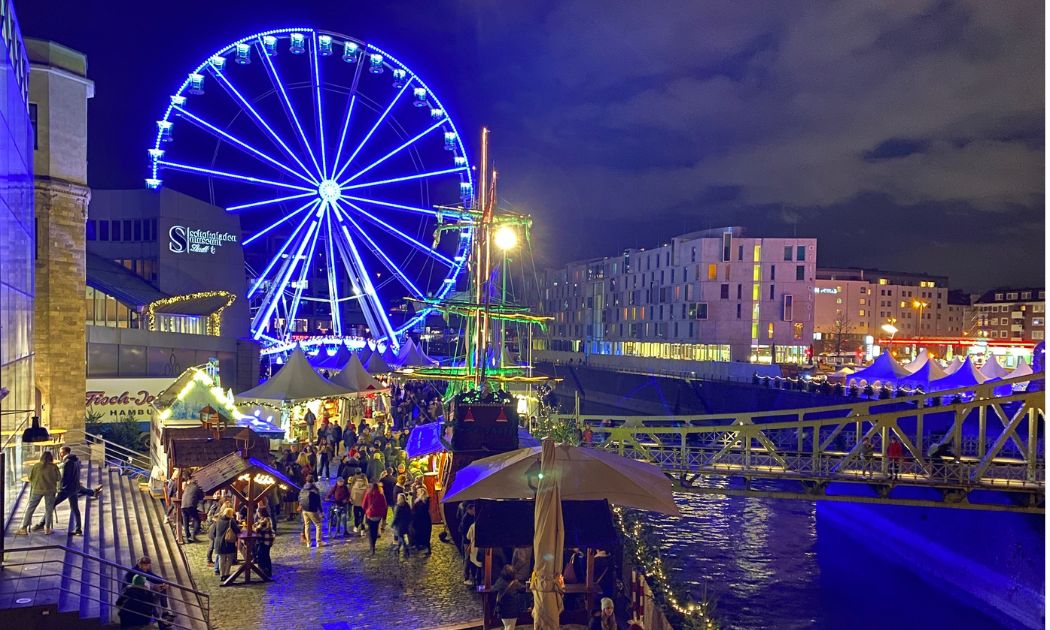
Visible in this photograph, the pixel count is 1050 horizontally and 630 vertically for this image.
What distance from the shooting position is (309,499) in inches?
535

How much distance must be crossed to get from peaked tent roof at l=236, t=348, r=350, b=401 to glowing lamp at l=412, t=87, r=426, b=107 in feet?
61.8

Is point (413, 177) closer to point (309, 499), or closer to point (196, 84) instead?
point (196, 84)

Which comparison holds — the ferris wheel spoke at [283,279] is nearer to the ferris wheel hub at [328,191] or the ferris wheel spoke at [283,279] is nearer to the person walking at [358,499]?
the ferris wheel hub at [328,191]

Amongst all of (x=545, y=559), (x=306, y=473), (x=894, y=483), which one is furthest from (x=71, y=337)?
(x=894, y=483)

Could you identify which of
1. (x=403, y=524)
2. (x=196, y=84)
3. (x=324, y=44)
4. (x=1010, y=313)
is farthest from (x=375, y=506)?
(x=1010, y=313)

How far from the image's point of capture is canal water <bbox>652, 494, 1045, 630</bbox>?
18266 mm

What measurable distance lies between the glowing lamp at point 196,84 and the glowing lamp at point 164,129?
168cm

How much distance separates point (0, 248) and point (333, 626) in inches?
301

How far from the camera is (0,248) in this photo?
1234cm

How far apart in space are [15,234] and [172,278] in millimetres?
25548

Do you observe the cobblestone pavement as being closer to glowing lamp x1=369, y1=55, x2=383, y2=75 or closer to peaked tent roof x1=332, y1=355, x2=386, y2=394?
peaked tent roof x1=332, y1=355, x2=386, y2=394

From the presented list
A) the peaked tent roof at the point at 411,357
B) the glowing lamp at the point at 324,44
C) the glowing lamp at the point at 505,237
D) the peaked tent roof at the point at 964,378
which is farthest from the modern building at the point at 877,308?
the glowing lamp at the point at 505,237

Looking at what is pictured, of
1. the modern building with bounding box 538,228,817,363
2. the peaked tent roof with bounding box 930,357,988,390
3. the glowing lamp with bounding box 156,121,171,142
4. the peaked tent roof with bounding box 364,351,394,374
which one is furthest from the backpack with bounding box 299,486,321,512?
the modern building with bounding box 538,228,817,363

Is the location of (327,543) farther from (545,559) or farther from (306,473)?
(545,559)
